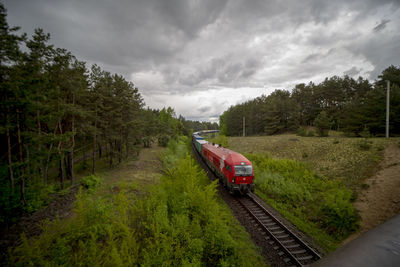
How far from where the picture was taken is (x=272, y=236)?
8516mm

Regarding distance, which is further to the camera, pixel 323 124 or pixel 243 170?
pixel 323 124

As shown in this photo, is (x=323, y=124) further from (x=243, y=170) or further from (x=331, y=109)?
(x=243, y=170)

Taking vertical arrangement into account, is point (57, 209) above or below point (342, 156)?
below

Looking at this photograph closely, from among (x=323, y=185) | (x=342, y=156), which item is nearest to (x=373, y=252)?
(x=323, y=185)

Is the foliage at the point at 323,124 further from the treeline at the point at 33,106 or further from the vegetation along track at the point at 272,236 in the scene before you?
the treeline at the point at 33,106

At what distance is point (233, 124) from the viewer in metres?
60.8

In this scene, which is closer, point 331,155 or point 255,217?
point 255,217

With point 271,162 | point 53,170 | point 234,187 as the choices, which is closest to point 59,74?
point 234,187

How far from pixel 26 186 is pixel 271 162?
24.6 metres

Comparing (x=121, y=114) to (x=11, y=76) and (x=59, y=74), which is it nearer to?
(x=59, y=74)

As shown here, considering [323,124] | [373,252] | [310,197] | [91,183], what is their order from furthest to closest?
[323,124] → [91,183] → [310,197] → [373,252]

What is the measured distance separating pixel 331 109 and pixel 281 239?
50.6 m

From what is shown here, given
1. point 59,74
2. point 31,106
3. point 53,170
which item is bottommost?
point 53,170

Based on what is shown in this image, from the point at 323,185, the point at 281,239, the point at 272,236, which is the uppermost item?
the point at 323,185
